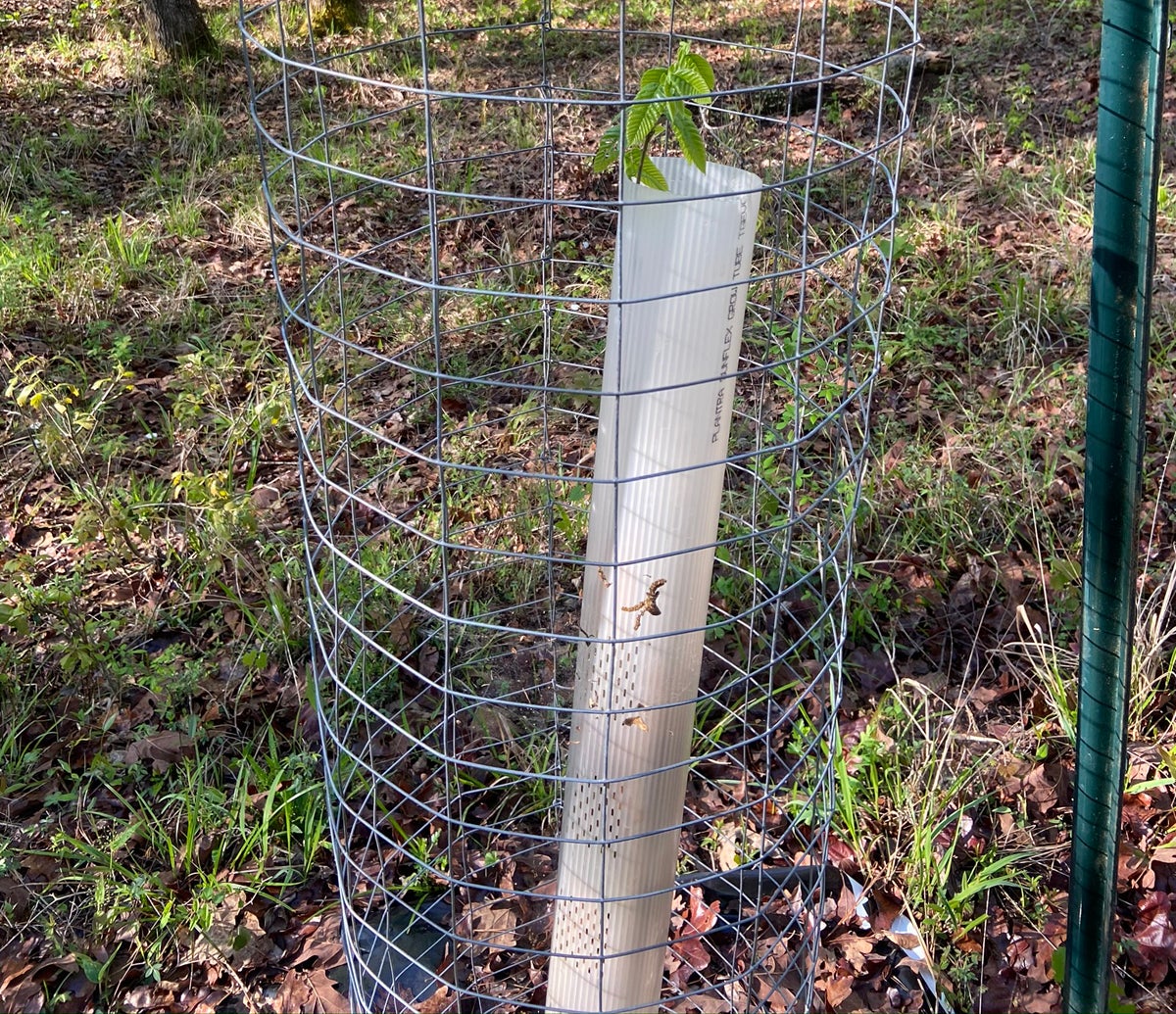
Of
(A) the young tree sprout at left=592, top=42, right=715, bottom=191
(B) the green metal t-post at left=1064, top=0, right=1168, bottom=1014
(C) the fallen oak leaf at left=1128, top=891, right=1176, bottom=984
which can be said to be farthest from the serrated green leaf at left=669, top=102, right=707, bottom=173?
(C) the fallen oak leaf at left=1128, top=891, right=1176, bottom=984

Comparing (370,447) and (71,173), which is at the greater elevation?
(71,173)

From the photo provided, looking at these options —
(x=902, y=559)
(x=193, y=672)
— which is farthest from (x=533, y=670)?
(x=902, y=559)

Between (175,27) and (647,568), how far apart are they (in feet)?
18.3

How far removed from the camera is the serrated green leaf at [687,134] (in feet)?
3.95

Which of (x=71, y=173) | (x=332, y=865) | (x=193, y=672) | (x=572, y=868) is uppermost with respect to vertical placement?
(x=71, y=173)

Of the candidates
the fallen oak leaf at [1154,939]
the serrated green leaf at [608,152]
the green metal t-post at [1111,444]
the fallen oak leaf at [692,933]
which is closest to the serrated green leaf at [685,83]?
the serrated green leaf at [608,152]

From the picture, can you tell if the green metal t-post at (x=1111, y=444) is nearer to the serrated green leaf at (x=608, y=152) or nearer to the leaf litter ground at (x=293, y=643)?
the serrated green leaf at (x=608, y=152)

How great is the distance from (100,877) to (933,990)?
155cm

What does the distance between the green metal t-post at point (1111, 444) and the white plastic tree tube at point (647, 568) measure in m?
0.41

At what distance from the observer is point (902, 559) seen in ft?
8.63

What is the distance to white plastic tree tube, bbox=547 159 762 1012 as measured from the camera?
1328 mm

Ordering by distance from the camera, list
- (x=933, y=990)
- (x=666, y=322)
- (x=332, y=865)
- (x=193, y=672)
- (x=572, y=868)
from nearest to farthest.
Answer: (x=666, y=322), (x=572, y=868), (x=933, y=990), (x=332, y=865), (x=193, y=672)

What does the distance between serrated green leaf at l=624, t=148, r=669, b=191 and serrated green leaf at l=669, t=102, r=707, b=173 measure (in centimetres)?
5

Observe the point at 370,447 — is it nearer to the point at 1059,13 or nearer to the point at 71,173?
the point at 71,173
